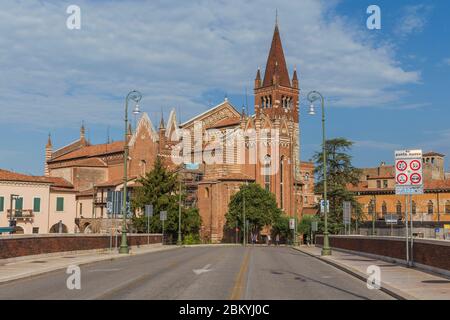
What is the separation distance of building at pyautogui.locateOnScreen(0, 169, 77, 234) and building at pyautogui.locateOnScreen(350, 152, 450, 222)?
146 feet

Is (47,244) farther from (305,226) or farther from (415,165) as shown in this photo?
(305,226)

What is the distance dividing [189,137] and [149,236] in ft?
184

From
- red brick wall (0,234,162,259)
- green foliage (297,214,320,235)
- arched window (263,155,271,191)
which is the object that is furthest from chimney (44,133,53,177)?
red brick wall (0,234,162,259)

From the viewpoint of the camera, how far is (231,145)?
310 ft

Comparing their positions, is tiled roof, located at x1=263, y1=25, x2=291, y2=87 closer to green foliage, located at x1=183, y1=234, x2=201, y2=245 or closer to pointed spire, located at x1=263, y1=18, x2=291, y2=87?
pointed spire, located at x1=263, y1=18, x2=291, y2=87

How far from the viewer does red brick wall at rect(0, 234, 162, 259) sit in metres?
23.3

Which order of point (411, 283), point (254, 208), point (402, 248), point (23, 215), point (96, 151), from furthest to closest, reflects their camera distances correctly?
point (96, 151)
point (254, 208)
point (23, 215)
point (402, 248)
point (411, 283)

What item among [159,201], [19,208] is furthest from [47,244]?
[19,208]

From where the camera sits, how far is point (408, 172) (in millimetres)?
21594

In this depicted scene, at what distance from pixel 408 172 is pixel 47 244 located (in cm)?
1684

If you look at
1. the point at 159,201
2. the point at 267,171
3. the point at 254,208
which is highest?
the point at 267,171

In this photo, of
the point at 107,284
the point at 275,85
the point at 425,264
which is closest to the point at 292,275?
the point at 425,264

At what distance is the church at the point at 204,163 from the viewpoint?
90812 mm
